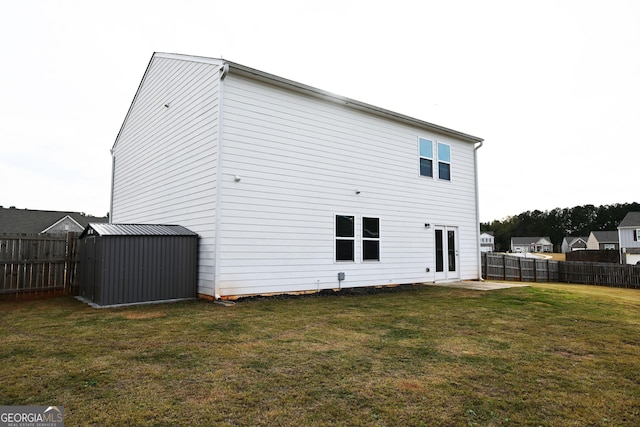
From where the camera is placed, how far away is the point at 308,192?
925 centimetres

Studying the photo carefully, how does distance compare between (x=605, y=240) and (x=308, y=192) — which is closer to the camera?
(x=308, y=192)

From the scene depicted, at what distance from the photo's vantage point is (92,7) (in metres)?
9.29

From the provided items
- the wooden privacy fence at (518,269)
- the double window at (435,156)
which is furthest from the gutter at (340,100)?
the wooden privacy fence at (518,269)

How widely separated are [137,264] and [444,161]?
1000 cm

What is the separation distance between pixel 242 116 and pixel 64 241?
5563mm

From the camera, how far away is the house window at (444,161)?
12.5m

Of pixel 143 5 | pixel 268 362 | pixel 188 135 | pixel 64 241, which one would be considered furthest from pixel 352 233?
pixel 143 5

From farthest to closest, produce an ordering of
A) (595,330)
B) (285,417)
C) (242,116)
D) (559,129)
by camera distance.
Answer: (559,129)
(242,116)
(595,330)
(285,417)

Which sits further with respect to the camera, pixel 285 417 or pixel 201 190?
pixel 201 190

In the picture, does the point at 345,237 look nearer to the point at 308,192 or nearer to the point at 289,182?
the point at 308,192

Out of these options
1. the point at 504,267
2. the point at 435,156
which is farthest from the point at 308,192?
the point at 504,267

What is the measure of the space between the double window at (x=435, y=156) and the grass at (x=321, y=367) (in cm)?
641

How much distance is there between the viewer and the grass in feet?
8.47

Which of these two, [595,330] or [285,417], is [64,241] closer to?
[285,417]
